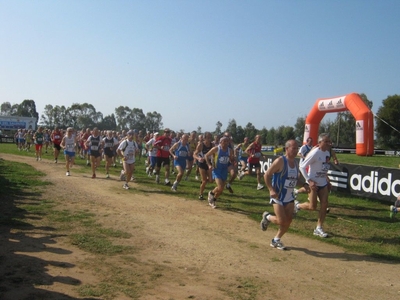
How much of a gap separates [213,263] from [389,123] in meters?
59.9

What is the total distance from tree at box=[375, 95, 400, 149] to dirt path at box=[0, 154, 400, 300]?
179 ft

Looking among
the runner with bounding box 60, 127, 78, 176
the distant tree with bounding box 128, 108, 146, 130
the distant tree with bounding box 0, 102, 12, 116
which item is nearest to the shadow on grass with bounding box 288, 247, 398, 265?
the runner with bounding box 60, 127, 78, 176

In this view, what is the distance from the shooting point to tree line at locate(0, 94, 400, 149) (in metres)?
54.1

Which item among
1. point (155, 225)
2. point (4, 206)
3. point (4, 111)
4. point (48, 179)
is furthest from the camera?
point (4, 111)

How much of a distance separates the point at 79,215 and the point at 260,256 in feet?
14.1

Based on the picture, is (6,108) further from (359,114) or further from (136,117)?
(359,114)

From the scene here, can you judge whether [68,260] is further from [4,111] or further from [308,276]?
[4,111]

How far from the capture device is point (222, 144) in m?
10.6

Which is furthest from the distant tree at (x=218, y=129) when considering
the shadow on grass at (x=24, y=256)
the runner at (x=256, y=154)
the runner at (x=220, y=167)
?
the shadow on grass at (x=24, y=256)

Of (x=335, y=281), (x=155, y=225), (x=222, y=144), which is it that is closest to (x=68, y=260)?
(x=155, y=225)

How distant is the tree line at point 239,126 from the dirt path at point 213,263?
3513 centimetres

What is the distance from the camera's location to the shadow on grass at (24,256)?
15.1 feet

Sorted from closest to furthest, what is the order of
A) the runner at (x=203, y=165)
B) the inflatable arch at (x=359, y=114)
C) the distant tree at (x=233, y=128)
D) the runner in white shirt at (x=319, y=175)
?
the runner in white shirt at (x=319, y=175), the runner at (x=203, y=165), the inflatable arch at (x=359, y=114), the distant tree at (x=233, y=128)

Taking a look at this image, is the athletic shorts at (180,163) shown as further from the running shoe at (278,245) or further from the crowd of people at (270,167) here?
the running shoe at (278,245)
